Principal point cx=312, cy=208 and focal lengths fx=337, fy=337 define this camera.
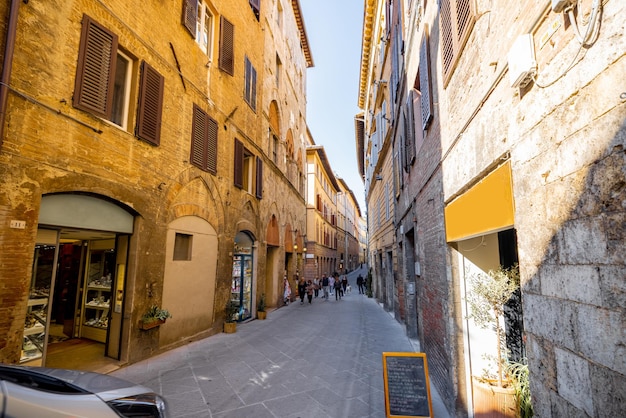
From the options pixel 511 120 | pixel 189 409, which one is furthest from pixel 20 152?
pixel 511 120

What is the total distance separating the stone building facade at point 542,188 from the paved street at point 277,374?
1.64 meters

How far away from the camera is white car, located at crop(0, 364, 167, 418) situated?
1897 mm

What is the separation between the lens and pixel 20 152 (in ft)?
15.2

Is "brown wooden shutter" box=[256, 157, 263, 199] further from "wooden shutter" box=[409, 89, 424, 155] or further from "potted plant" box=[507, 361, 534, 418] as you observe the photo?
"potted plant" box=[507, 361, 534, 418]

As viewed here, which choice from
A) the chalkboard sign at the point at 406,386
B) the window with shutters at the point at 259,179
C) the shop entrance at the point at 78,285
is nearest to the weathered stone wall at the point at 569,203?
the chalkboard sign at the point at 406,386

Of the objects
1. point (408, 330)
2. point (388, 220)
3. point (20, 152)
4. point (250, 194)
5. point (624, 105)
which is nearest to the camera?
point (624, 105)

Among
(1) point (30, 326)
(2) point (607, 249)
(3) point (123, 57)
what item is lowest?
(1) point (30, 326)

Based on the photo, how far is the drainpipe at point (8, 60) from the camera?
4.37 m

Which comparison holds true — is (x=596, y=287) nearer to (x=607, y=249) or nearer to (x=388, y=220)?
(x=607, y=249)

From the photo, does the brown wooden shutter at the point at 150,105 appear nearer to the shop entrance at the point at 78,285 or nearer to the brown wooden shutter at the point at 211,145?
the shop entrance at the point at 78,285

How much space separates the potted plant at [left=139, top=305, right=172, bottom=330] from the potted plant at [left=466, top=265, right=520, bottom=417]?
20.1 feet

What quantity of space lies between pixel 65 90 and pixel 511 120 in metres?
6.25

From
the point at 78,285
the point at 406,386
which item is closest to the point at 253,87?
the point at 78,285

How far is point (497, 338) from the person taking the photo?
3689 mm
